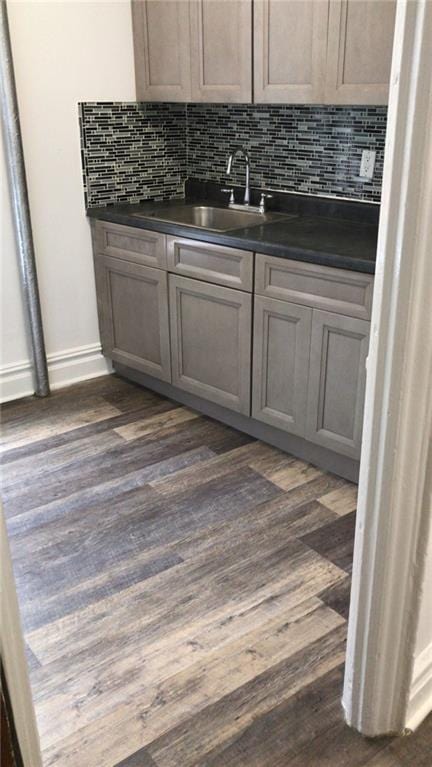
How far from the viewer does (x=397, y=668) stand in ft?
4.83

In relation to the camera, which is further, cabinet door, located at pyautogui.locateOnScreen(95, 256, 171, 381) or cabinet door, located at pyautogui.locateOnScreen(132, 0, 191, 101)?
cabinet door, located at pyautogui.locateOnScreen(95, 256, 171, 381)

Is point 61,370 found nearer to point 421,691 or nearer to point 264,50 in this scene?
point 264,50

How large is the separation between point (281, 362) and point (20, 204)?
4.50 feet

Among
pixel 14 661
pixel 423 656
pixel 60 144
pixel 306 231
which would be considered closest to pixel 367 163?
pixel 306 231

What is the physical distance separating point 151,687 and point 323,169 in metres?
2.19

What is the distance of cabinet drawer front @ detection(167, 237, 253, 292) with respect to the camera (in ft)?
8.57

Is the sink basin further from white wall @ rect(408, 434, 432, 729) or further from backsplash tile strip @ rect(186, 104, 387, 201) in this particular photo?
white wall @ rect(408, 434, 432, 729)

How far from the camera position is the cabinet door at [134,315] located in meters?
3.11

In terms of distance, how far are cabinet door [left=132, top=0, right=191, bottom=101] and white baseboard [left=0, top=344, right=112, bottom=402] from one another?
1.27 m

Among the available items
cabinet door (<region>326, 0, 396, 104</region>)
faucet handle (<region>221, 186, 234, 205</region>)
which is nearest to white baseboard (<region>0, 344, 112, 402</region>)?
faucet handle (<region>221, 186, 234, 205</region>)

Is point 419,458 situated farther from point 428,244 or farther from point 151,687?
point 151,687

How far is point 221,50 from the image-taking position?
2807 millimetres

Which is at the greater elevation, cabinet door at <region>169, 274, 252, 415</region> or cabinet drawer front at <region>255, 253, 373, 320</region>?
cabinet drawer front at <region>255, 253, 373, 320</region>

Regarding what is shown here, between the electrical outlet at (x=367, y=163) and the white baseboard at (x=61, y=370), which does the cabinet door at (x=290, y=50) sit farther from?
the white baseboard at (x=61, y=370)
